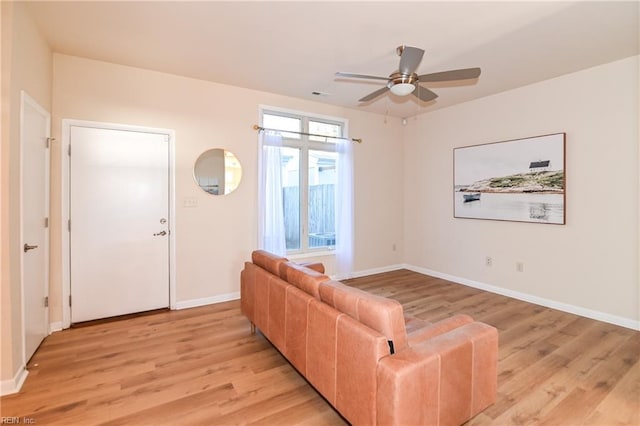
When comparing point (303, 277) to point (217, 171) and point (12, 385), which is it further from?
point (217, 171)

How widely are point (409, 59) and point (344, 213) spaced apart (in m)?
2.82

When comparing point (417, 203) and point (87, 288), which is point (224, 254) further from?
point (417, 203)

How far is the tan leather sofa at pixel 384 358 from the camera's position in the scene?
1.41 metres

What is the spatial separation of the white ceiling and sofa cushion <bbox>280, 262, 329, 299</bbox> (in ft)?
6.72

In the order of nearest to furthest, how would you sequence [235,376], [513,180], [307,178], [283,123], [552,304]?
[235,376], [552,304], [513,180], [283,123], [307,178]

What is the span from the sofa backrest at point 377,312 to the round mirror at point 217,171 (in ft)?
8.93

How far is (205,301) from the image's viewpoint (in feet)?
12.7

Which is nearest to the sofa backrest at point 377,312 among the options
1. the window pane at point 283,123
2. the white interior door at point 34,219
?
the white interior door at point 34,219

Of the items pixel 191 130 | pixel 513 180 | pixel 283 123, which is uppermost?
pixel 283 123

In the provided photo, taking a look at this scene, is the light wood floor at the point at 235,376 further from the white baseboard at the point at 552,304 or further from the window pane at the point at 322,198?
the window pane at the point at 322,198

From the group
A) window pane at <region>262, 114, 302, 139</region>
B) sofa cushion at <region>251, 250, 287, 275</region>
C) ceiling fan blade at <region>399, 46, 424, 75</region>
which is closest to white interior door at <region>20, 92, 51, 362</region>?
sofa cushion at <region>251, 250, 287, 275</region>

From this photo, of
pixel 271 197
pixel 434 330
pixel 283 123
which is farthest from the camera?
pixel 283 123

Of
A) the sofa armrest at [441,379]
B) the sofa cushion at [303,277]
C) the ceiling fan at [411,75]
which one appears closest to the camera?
the sofa armrest at [441,379]

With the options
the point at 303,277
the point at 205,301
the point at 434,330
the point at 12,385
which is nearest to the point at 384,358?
the point at 434,330
